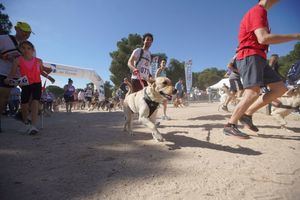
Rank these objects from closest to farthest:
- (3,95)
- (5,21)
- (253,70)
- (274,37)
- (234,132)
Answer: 1. (274,37)
2. (253,70)
3. (234,132)
4. (3,95)
5. (5,21)

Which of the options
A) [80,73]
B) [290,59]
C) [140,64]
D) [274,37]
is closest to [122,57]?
[80,73]

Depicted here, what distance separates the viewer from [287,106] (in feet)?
14.8

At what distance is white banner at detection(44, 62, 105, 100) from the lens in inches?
731

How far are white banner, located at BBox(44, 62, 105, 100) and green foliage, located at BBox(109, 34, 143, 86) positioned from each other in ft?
52.7

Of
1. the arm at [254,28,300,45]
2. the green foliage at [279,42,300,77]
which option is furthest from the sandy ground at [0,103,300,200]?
the green foliage at [279,42,300,77]

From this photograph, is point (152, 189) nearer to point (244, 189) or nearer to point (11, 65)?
point (244, 189)

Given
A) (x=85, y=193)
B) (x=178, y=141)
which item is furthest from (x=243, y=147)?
(x=85, y=193)

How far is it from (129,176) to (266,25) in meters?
2.74

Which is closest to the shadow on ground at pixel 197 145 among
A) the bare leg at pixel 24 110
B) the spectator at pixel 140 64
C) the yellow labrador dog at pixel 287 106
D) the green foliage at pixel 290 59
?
the spectator at pixel 140 64

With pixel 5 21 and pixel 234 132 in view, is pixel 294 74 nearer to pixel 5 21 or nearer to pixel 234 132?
pixel 234 132

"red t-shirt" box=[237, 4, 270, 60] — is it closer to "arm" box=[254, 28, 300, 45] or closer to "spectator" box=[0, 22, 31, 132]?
"arm" box=[254, 28, 300, 45]

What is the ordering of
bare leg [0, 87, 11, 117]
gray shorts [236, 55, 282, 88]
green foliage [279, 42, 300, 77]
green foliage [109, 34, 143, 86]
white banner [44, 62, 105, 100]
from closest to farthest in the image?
gray shorts [236, 55, 282, 88] → bare leg [0, 87, 11, 117] → white banner [44, 62, 105, 100] → green foliage [279, 42, 300, 77] → green foliage [109, 34, 143, 86]

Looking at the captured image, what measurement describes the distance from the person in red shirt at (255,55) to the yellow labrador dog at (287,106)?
4.43ft

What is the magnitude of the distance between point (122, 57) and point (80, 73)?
706 inches
